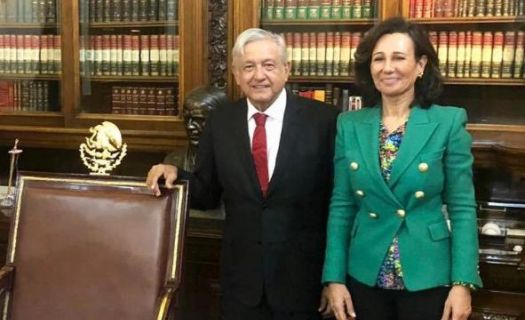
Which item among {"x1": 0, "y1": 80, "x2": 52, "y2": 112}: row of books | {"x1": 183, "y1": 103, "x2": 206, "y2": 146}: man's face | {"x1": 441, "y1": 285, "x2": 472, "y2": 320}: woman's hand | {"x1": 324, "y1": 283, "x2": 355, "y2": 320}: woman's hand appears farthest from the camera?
{"x1": 0, "y1": 80, "x2": 52, "y2": 112}: row of books

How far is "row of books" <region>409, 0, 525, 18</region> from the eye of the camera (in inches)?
101

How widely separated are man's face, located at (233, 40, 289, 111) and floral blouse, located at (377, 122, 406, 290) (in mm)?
335

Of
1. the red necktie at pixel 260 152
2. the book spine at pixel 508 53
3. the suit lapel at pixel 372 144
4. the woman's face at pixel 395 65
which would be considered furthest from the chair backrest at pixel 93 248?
the book spine at pixel 508 53

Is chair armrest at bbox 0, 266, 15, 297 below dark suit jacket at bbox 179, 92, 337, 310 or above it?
below

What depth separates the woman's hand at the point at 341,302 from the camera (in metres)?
1.56

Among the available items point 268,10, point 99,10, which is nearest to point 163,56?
point 99,10

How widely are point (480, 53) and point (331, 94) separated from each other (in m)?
0.64

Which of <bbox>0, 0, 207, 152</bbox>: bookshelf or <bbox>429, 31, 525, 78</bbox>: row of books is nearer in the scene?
<bbox>429, 31, 525, 78</bbox>: row of books

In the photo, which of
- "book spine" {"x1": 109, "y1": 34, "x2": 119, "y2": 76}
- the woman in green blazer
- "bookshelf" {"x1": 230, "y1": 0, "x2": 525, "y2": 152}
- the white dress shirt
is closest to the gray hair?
the white dress shirt

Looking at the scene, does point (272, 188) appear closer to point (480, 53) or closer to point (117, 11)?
point (480, 53)

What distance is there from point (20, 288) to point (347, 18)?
170 cm

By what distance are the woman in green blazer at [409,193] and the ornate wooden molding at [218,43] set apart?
3.97ft

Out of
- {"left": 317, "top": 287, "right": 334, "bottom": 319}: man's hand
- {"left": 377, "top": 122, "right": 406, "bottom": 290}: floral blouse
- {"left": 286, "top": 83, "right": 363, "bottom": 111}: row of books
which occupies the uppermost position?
{"left": 286, "top": 83, "right": 363, "bottom": 111}: row of books

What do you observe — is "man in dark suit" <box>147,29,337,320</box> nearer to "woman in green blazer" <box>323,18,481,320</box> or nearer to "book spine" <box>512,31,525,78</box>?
"woman in green blazer" <box>323,18,481,320</box>
